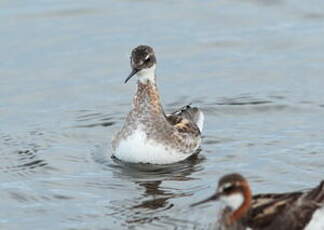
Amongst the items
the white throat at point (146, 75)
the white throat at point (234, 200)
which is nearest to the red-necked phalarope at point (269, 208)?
the white throat at point (234, 200)

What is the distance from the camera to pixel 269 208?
12867mm

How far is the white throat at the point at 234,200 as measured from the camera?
12.8 meters

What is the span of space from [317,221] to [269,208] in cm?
56

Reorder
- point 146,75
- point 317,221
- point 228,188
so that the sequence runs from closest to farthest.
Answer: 1. point 228,188
2. point 317,221
3. point 146,75

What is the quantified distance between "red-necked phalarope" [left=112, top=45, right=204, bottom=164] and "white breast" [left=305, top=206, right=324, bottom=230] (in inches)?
174

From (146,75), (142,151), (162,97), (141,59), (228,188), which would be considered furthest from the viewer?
(162,97)

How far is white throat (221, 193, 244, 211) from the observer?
505 inches

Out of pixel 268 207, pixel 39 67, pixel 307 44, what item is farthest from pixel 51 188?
pixel 307 44

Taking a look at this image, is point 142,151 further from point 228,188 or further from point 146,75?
point 228,188

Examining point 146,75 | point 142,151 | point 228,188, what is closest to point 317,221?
point 228,188

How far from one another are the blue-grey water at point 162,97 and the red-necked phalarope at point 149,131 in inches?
8.7

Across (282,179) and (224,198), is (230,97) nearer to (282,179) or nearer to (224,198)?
(282,179)

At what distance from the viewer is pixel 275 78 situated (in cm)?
2073

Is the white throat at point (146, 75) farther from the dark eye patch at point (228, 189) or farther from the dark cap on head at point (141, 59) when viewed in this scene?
the dark eye patch at point (228, 189)
